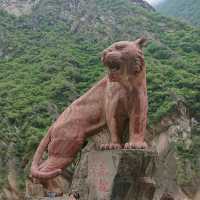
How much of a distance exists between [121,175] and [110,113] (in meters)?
0.80

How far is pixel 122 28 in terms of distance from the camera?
39.2 metres

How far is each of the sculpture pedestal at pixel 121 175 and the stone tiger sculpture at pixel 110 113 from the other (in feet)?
0.45

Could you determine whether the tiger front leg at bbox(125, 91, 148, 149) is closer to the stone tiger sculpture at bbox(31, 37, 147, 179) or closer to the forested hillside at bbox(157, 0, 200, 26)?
the stone tiger sculpture at bbox(31, 37, 147, 179)

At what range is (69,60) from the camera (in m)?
32.0

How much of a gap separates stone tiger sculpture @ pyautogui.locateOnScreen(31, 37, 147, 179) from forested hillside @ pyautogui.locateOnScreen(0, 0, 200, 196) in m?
13.5

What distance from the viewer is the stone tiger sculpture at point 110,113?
691 cm

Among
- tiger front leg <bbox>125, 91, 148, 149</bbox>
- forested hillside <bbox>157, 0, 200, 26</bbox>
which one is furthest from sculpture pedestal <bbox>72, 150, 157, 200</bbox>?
forested hillside <bbox>157, 0, 200, 26</bbox>

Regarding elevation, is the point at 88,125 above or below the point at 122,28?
below

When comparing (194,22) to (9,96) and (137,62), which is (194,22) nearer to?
(9,96)

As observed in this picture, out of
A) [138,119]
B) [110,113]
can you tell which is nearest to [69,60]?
[110,113]

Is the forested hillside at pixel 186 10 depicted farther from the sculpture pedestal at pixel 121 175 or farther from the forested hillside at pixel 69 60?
the sculpture pedestal at pixel 121 175

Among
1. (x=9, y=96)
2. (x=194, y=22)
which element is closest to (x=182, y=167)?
(x=9, y=96)

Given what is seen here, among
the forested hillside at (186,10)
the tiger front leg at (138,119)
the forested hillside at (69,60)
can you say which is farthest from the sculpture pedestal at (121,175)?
the forested hillside at (186,10)

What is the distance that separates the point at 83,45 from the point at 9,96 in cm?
1017
